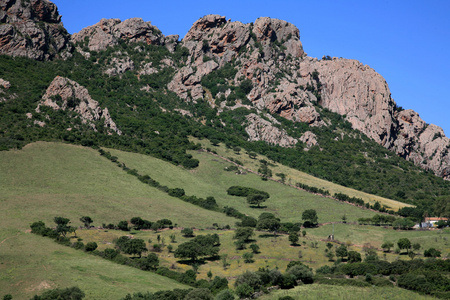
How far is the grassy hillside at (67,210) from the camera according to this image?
2977 inches

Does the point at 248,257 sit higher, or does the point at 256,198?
the point at 256,198

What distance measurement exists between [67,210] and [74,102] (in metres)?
80.6

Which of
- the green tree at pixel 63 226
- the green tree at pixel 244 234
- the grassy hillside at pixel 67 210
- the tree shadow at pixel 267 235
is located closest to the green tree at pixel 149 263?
the grassy hillside at pixel 67 210

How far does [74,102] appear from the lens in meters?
188

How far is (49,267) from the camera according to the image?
8031cm

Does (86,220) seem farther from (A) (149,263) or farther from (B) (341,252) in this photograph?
(B) (341,252)

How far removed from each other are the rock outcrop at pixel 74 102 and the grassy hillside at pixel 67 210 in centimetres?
2579

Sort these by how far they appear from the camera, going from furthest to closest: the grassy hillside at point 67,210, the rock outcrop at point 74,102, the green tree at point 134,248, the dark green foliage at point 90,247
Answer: the rock outcrop at point 74,102, the dark green foliage at point 90,247, the green tree at point 134,248, the grassy hillside at point 67,210

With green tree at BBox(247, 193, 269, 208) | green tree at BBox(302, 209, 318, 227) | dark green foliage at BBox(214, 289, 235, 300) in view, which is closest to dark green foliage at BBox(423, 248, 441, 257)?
green tree at BBox(302, 209, 318, 227)

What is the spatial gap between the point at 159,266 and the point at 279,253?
1025 inches

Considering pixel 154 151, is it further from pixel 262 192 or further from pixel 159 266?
pixel 159 266

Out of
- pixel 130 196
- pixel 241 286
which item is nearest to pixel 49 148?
pixel 130 196

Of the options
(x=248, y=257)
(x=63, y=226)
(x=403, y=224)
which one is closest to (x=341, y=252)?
(x=248, y=257)

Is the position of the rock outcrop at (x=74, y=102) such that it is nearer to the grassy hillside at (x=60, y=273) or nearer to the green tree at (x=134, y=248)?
the grassy hillside at (x=60, y=273)
